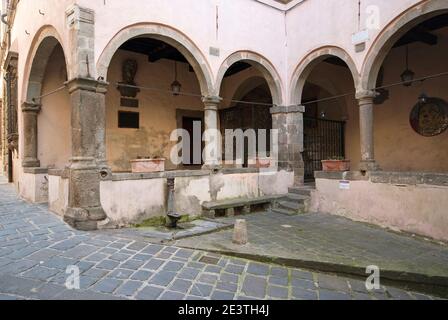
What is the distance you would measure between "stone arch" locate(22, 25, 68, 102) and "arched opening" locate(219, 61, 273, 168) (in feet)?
15.6

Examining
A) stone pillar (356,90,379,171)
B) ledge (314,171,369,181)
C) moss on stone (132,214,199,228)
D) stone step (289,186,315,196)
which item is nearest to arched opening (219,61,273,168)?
stone step (289,186,315,196)

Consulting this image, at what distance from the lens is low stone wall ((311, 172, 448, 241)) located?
4773mm

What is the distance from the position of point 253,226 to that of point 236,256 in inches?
64.4

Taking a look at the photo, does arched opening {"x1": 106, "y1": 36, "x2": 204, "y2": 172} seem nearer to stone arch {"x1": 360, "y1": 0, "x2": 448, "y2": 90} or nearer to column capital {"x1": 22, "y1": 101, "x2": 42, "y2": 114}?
column capital {"x1": 22, "y1": 101, "x2": 42, "y2": 114}

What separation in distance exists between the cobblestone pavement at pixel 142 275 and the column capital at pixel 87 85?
223 cm

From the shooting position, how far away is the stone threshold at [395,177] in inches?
188

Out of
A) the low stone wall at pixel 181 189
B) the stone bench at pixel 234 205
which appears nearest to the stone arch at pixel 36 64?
the low stone wall at pixel 181 189

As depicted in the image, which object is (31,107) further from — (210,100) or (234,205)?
(234,205)

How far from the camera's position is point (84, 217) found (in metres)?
4.71

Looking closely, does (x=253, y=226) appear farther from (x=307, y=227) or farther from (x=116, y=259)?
(x=116, y=259)

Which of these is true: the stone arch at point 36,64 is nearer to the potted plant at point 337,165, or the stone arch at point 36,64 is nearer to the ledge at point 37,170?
the ledge at point 37,170

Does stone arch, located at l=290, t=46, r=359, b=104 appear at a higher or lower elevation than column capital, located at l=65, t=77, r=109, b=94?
higher

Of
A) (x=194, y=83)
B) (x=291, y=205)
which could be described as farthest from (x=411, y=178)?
(x=194, y=83)

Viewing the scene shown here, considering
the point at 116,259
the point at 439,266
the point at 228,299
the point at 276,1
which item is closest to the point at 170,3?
the point at 276,1
